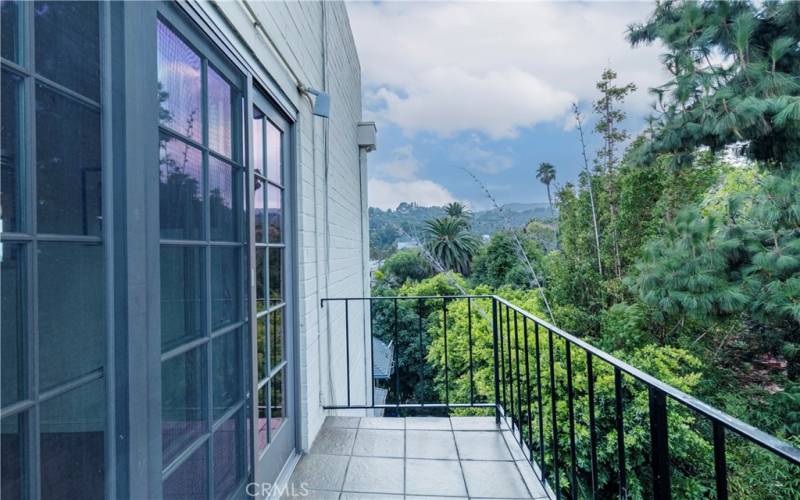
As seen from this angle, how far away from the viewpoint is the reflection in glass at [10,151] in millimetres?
624

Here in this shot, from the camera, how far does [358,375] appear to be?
14.8 feet

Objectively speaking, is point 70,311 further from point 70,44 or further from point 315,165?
point 315,165

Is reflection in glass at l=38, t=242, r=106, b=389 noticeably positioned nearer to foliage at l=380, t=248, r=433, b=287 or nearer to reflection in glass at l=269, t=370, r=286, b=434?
reflection in glass at l=269, t=370, r=286, b=434

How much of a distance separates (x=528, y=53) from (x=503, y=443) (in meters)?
6.59

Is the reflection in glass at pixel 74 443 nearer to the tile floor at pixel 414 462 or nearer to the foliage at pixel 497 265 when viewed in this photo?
the tile floor at pixel 414 462

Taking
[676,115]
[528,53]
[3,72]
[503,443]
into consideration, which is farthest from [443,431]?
[528,53]

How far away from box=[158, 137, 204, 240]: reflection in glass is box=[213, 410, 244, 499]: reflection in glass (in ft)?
2.35

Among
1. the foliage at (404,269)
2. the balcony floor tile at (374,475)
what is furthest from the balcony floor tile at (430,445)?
the foliage at (404,269)

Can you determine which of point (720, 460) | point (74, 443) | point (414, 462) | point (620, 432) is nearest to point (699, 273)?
point (414, 462)

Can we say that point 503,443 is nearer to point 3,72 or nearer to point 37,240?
point 37,240

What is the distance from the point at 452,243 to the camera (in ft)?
60.8

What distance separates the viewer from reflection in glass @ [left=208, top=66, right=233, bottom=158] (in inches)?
51.1

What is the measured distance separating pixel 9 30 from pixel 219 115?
734 mm

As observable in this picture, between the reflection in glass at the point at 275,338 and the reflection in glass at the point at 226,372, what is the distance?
0.41 metres
